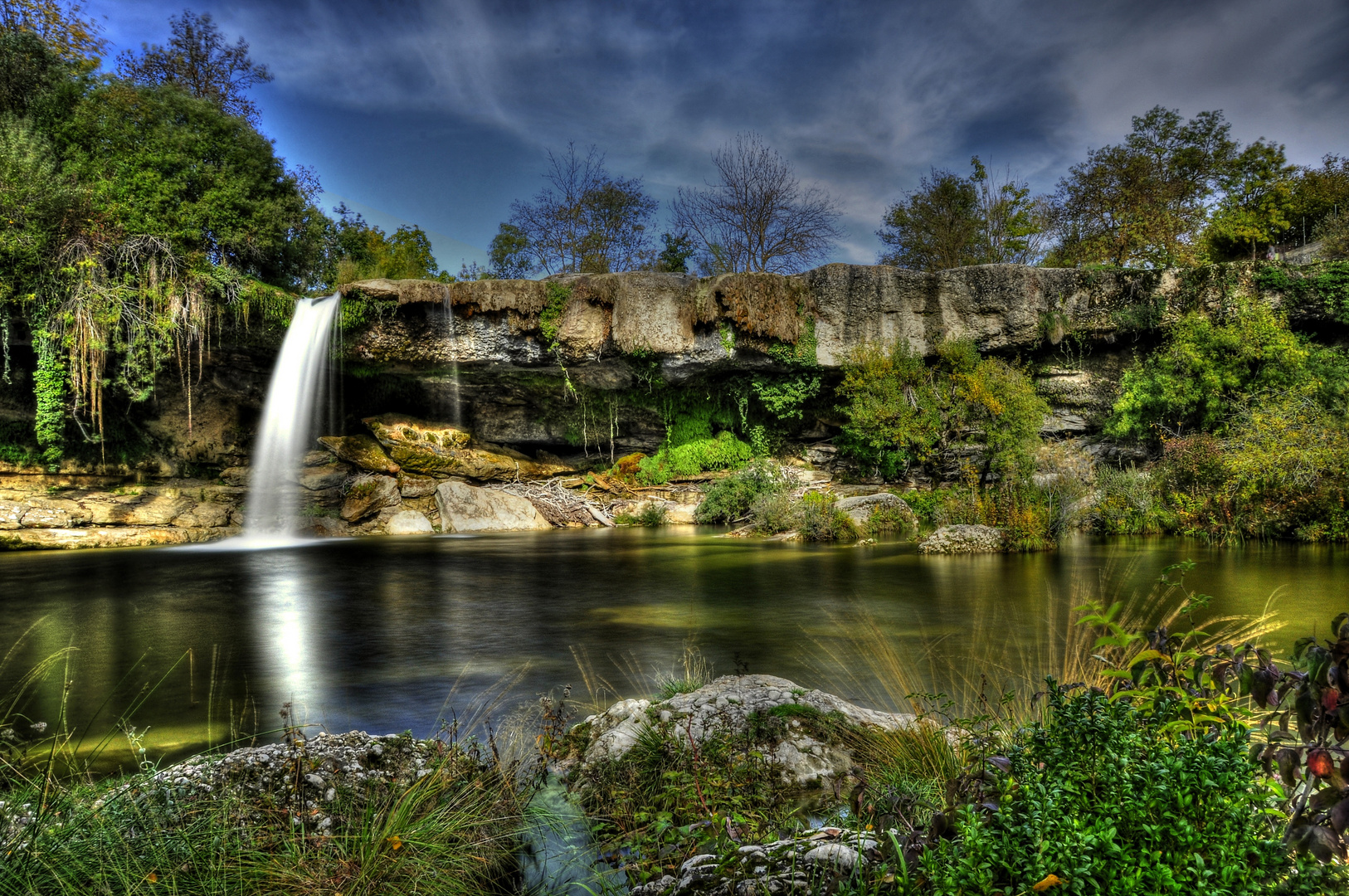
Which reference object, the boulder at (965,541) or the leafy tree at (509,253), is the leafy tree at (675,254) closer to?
the leafy tree at (509,253)

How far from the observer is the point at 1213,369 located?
17.1 m

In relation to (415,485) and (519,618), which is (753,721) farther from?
(415,485)

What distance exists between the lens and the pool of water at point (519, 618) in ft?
16.5

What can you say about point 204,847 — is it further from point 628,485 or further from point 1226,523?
point 628,485

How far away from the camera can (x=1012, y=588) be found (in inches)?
346

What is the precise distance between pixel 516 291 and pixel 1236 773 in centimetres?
1916

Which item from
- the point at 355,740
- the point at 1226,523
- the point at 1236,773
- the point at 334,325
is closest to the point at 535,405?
the point at 334,325

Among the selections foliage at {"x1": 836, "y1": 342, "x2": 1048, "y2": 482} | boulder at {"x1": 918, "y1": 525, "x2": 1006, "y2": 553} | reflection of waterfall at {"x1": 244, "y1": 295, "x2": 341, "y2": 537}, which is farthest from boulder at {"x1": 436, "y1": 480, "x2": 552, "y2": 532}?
boulder at {"x1": 918, "y1": 525, "x2": 1006, "y2": 553}

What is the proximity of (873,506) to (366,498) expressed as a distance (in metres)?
13.7

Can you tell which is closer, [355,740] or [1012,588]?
[355,740]

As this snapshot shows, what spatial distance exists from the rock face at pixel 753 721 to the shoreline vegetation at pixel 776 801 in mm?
17

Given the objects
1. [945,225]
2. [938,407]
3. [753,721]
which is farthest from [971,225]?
[753,721]

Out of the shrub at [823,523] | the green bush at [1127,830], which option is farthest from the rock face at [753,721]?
the shrub at [823,523]

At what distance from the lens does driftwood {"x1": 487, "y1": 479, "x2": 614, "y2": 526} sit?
21.7 metres
